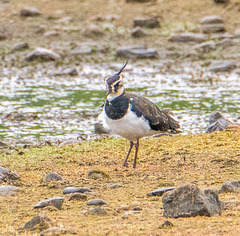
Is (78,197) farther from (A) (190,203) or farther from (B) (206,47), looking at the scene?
Result: (B) (206,47)

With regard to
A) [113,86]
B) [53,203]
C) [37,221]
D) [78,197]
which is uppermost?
[113,86]

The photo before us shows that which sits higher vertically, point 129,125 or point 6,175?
point 129,125

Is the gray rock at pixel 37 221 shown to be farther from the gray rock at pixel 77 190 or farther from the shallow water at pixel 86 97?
the shallow water at pixel 86 97

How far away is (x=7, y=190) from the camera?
5.92m

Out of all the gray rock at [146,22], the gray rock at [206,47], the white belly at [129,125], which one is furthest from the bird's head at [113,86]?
the gray rock at [146,22]

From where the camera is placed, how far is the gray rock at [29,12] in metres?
20.2

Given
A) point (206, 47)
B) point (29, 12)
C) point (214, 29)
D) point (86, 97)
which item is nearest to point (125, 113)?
point (86, 97)

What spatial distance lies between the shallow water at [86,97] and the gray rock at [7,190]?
355 centimetres

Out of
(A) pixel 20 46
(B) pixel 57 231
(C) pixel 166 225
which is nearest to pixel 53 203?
(B) pixel 57 231

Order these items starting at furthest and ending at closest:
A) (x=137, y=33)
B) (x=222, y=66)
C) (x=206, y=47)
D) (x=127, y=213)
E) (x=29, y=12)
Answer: (x=29, y=12) < (x=137, y=33) < (x=206, y=47) < (x=222, y=66) < (x=127, y=213)

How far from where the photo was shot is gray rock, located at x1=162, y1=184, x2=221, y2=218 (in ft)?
14.9

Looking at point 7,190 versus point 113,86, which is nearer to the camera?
point 7,190

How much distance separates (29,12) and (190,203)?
1690 cm

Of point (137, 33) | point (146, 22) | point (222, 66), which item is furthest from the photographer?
point (146, 22)
